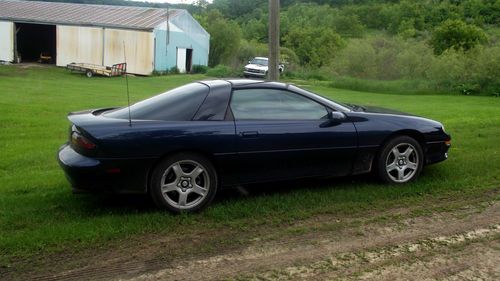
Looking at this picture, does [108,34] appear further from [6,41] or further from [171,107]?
[171,107]

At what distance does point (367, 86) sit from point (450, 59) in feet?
16.1

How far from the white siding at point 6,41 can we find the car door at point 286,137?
41473 mm

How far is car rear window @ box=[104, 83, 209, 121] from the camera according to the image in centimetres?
554

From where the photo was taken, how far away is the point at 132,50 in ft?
135

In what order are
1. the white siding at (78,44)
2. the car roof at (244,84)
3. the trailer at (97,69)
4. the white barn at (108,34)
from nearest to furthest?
the car roof at (244,84) < the trailer at (97,69) < the white barn at (108,34) < the white siding at (78,44)

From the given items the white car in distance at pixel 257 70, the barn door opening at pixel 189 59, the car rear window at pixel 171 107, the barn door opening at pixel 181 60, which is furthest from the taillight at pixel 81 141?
the barn door opening at pixel 189 59

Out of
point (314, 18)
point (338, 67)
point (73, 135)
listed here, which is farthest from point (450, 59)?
point (314, 18)

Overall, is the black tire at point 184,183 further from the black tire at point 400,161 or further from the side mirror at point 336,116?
the black tire at point 400,161

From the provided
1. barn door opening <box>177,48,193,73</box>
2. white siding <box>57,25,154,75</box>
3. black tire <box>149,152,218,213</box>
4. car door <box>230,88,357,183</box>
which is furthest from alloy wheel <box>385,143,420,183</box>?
barn door opening <box>177,48,193,73</box>

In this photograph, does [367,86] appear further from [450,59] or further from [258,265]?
[258,265]

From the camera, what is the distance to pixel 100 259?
14.0 feet

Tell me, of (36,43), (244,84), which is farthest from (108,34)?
(244,84)

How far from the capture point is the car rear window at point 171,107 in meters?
5.54

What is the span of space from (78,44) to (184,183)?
129 feet
